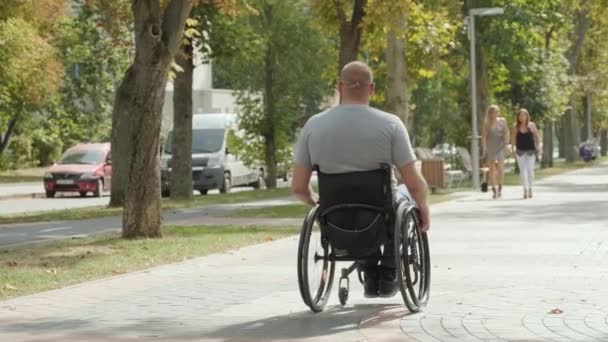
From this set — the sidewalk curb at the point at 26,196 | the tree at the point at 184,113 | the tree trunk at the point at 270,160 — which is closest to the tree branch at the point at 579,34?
the tree trunk at the point at 270,160

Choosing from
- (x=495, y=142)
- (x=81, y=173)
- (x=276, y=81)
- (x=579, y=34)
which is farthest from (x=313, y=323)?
(x=579, y=34)

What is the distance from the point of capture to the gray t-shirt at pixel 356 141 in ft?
34.6

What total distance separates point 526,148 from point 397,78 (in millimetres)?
3116

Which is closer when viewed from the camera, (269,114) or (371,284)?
(371,284)

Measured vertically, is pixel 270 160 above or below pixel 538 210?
above

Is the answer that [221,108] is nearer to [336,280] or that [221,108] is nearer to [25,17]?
[25,17]

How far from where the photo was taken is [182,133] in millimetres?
34406

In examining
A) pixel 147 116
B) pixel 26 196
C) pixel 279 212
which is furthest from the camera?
pixel 26 196

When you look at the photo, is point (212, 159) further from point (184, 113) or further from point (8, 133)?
point (8, 133)

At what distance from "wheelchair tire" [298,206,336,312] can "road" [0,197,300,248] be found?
8509 millimetres

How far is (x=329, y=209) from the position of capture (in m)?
10.5

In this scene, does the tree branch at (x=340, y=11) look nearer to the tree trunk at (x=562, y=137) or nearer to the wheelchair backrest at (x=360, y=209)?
the wheelchair backrest at (x=360, y=209)

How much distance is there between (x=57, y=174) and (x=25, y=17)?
4.96 m

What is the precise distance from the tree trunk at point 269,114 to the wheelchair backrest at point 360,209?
3548 cm
